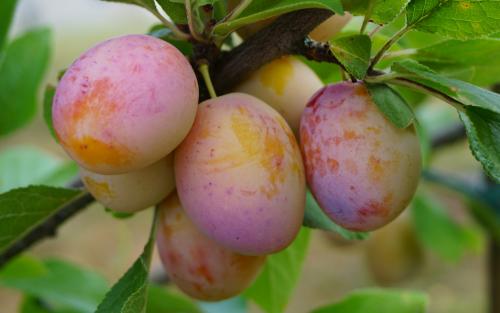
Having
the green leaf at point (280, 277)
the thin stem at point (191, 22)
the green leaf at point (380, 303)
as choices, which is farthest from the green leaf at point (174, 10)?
the green leaf at point (380, 303)

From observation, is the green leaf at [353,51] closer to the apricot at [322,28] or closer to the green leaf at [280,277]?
the apricot at [322,28]

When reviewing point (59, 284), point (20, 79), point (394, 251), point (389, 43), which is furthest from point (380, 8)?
point (394, 251)

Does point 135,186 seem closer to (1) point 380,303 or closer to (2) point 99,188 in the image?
(2) point 99,188

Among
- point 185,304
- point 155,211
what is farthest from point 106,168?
point 185,304

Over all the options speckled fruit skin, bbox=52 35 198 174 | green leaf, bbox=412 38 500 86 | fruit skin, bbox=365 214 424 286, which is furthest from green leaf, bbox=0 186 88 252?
fruit skin, bbox=365 214 424 286

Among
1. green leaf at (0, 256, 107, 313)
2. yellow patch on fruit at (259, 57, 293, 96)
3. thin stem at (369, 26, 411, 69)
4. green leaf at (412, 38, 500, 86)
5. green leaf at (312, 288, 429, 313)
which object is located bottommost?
green leaf at (0, 256, 107, 313)

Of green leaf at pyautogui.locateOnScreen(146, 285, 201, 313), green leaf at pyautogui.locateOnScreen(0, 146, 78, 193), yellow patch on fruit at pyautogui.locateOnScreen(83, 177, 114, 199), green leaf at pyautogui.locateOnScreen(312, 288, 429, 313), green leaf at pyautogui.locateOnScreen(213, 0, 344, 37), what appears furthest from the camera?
green leaf at pyautogui.locateOnScreen(0, 146, 78, 193)

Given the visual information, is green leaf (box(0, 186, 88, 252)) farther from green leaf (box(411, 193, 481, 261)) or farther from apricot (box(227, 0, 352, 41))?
A: green leaf (box(411, 193, 481, 261))
